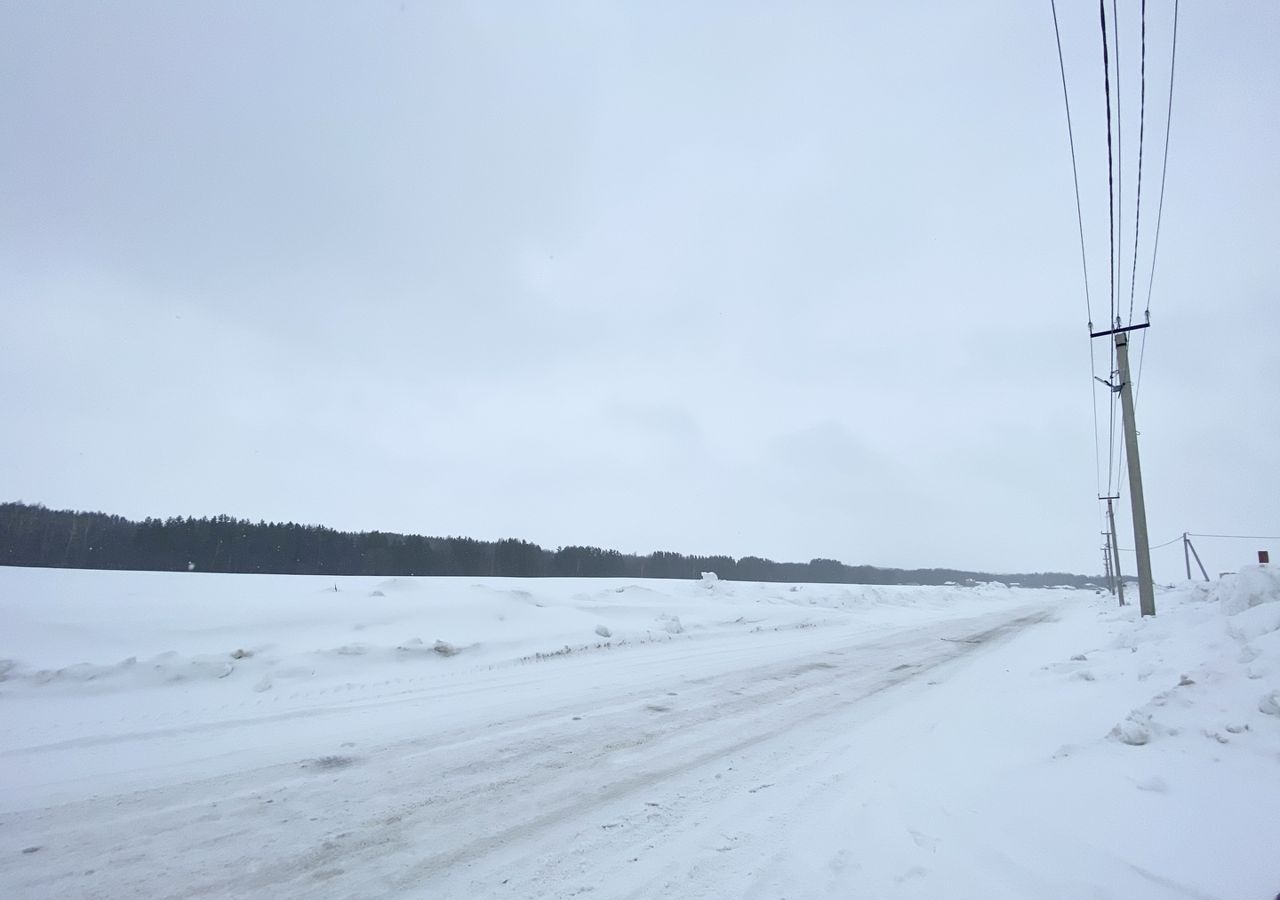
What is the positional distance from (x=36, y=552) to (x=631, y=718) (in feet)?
167

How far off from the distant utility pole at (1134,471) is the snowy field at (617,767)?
15.7 feet

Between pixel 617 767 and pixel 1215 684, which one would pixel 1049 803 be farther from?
pixel 617 767

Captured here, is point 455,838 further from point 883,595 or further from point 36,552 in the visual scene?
point 36,552

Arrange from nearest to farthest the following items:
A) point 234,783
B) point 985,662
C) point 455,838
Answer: point 455,838 → point 234,783 → point 985,662

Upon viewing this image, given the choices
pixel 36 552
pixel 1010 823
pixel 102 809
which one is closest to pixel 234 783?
pixel 102 809

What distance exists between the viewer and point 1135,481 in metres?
15.0

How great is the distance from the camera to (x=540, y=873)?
3746 mm

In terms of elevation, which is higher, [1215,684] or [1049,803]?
[1215,684]

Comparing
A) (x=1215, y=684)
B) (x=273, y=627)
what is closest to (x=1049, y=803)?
(x=1215, y=684)

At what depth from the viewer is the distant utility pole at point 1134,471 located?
1495cm

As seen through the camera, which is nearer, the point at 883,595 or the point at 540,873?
the point at 540,873

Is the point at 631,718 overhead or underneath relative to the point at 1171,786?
underneath

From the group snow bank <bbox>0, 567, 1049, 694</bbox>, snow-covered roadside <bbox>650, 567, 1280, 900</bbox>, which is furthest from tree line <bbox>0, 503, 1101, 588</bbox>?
snow-covered roadside <bbox>650, 567, 1280, 900</bbox>

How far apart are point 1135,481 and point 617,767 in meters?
16.2
